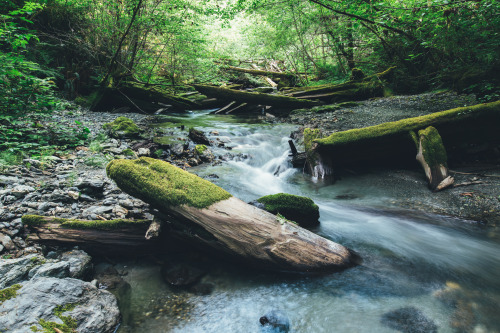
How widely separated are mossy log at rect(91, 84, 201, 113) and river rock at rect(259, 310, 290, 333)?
11104mm

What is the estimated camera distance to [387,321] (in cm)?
230

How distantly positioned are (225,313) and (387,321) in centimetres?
154

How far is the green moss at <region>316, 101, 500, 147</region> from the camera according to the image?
4.71 m

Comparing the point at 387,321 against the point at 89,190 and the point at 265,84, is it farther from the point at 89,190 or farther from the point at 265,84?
the point at 265,84

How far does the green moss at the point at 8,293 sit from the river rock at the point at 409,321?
10.5ft

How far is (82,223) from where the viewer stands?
2.96 metres

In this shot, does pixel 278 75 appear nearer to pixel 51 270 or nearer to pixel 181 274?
pixel 181 274

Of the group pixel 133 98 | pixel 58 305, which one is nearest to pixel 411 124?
pixel 58 305

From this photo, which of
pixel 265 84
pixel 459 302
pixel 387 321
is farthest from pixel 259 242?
pixel 265 84

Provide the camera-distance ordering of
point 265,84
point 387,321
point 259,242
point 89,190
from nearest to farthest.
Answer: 1. point 387,321
2. point 259,242
3. point 89,190
4. point 265,84

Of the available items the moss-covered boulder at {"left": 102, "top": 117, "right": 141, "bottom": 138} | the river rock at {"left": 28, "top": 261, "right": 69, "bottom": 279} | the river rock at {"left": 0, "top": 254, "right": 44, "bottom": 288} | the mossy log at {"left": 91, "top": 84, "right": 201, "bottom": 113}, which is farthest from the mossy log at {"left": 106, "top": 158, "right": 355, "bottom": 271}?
the mossy log at {"left": 91, "top": 84, "right": 201, "bottom": 113}

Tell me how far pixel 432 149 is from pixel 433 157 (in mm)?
157

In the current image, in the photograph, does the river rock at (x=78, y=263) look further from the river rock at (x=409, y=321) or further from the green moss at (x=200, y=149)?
the green moss at (x=200, y=149)

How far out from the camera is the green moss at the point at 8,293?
194cm
